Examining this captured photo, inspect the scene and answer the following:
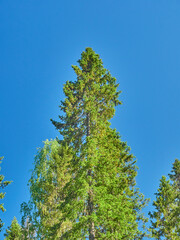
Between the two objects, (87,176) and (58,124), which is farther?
(58,124)

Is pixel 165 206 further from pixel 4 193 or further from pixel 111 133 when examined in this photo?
pixel 4 193

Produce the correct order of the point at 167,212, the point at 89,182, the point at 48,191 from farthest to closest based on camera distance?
1. the point at 167,212
2. the point at 48,191
3. the point at 89,182

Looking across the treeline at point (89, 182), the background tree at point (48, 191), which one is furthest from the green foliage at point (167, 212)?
the background tree at point (48, 191)

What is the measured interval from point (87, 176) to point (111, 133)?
393 cm

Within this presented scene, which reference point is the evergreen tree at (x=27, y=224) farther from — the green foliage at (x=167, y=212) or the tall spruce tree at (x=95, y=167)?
the green foliage at (x=167, y=212)

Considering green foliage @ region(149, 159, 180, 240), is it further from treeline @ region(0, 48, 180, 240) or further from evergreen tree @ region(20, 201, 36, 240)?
evergreen tree @ region(20, 201, 36, 240)

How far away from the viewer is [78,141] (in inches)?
537

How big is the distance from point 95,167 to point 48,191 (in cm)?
530

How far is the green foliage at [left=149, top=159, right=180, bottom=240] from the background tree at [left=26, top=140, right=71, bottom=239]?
9.56 meters

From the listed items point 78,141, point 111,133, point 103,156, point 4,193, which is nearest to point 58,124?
point 78,141

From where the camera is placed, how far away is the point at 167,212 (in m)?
19.7

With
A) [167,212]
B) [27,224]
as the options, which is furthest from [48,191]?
[167,212]

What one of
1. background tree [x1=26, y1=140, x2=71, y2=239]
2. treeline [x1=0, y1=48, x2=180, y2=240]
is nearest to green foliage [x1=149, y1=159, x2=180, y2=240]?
treeline [x1=0, y1=48, x2=180, y2=240]

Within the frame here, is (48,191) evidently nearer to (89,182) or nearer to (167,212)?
(89,182)
